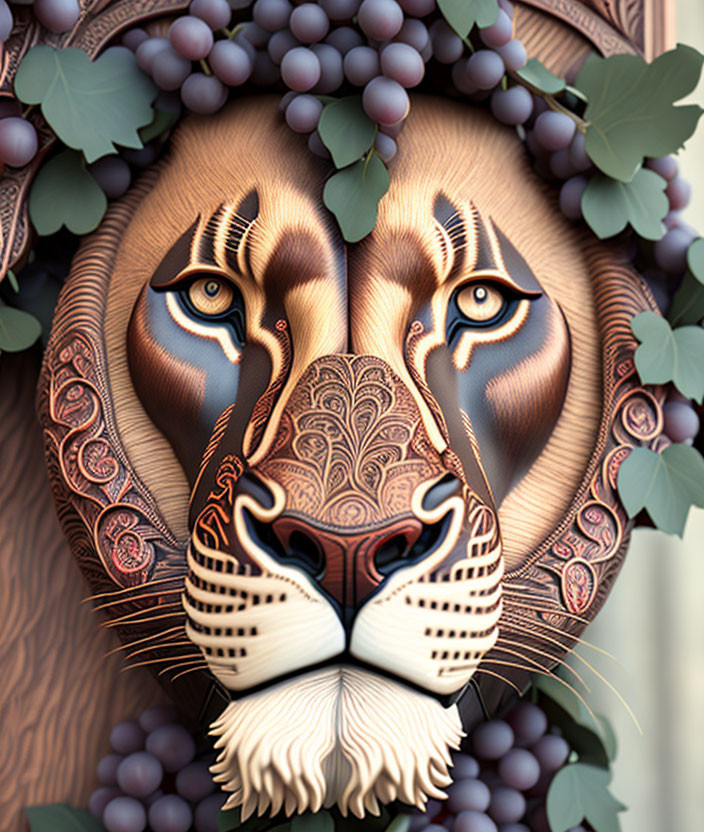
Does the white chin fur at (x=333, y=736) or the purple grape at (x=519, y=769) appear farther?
the purple grape at (x=519, y=769)

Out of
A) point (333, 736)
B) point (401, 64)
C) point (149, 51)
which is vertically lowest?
point (333, 736)

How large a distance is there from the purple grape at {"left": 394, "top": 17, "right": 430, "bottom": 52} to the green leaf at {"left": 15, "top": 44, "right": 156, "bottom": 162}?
181mm

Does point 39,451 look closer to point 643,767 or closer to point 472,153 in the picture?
point 472,153

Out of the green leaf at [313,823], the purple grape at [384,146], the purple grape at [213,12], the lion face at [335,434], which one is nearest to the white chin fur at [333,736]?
the lion face at [335,434]

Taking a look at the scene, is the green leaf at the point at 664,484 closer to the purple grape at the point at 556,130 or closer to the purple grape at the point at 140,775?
the purple grape at the point at 556,130

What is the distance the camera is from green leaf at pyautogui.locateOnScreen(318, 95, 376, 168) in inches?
25.0

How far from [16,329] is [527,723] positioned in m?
0.46

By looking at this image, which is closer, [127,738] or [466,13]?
[466,13]

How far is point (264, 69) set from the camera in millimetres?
694

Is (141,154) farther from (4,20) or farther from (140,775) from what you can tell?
(140,775)

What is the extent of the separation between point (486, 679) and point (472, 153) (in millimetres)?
354

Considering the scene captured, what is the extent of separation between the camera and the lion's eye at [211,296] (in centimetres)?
65

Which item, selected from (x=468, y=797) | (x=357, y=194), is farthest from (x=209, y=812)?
(x=357, y=194)

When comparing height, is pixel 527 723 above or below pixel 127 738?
above
